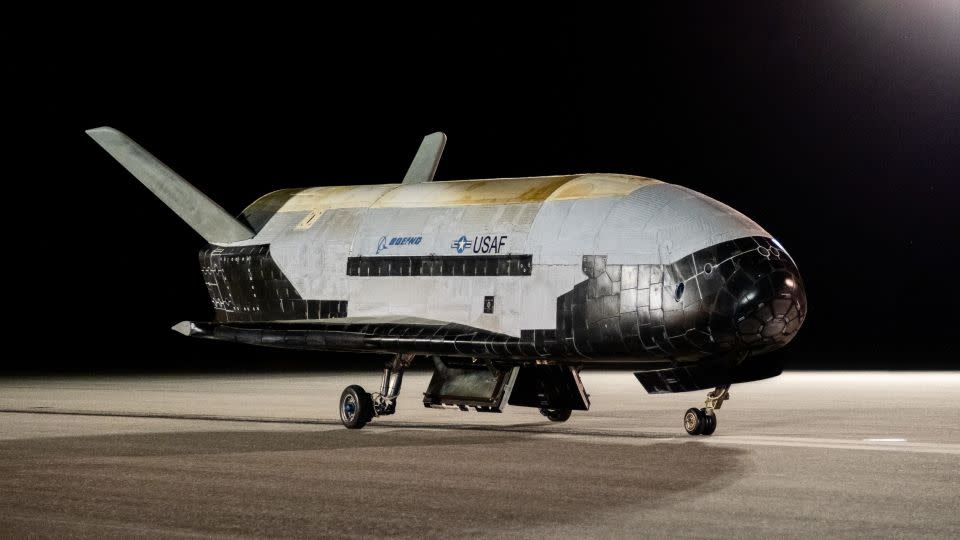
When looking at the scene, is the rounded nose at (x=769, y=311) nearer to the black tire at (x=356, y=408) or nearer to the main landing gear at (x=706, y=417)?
the main landing gear at (x=706, y=417)

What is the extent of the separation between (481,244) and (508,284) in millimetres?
850

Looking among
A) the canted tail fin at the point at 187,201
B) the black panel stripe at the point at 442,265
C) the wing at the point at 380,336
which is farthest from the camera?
the canted tail fin at the point at 187,201

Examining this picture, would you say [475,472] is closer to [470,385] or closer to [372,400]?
[470,385]

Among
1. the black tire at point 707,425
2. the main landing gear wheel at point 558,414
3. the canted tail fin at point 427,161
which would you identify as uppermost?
the canted tail fin at point 427,161

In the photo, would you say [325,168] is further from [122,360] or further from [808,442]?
[808,442]

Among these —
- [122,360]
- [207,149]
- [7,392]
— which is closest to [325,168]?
[207,149]

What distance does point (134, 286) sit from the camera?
213 feet

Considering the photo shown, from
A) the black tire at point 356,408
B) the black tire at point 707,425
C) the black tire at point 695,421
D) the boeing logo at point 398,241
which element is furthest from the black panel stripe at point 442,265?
the black tire at point 707,425

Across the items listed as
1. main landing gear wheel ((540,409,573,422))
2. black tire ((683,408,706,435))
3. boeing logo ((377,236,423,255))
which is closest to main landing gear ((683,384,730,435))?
black tire ((683,408,706,435))

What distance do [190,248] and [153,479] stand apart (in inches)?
2098

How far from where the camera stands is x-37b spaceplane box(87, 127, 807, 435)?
56.9 ft

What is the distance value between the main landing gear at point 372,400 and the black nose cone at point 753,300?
5347 millimetres

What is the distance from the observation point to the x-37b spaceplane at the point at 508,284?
17344mm

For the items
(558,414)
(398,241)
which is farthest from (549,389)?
(398,241)
